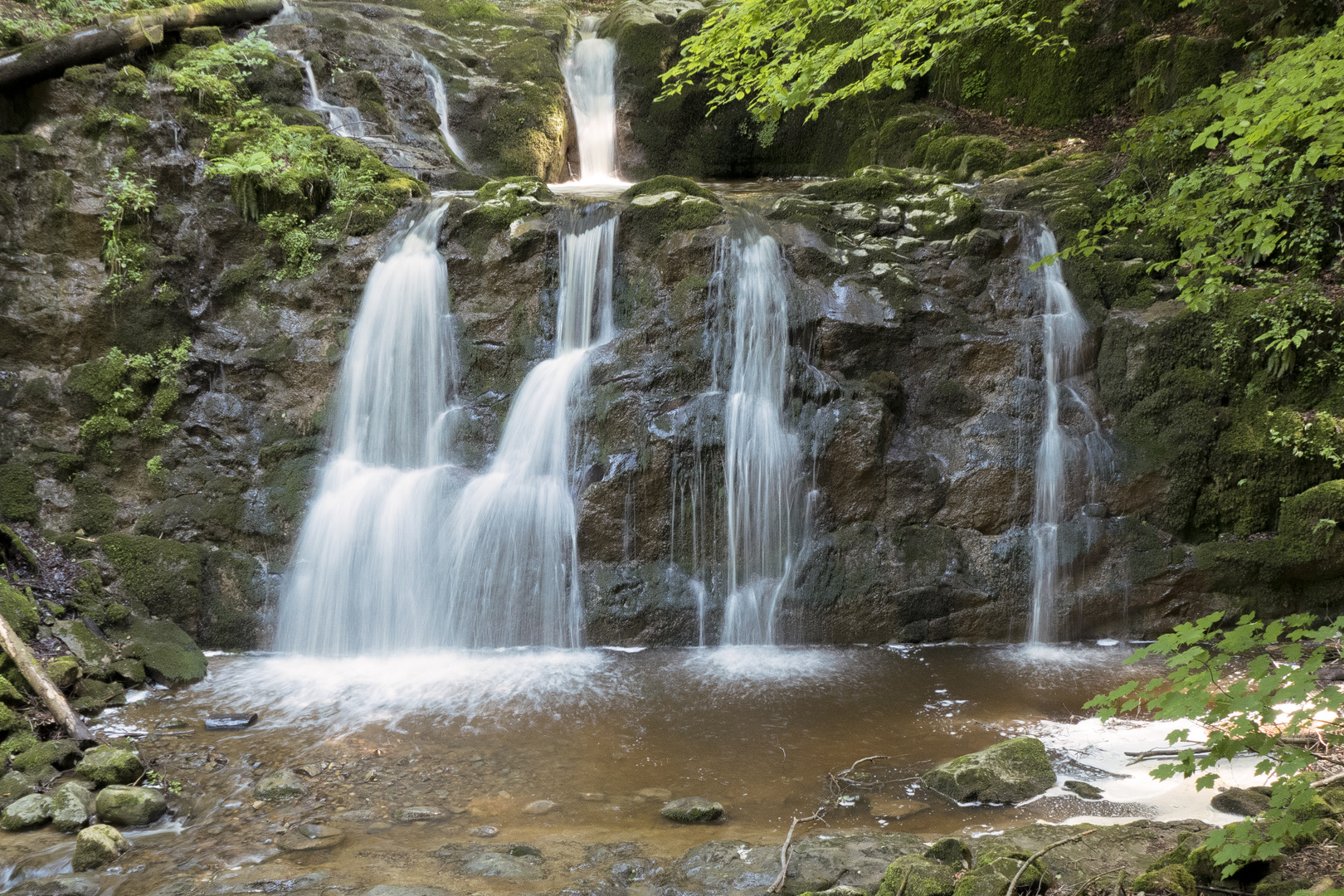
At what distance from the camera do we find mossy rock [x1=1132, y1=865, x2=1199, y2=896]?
285cm

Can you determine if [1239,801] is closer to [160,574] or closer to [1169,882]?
[1169,882]

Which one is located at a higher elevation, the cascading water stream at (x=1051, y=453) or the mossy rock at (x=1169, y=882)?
the cascading water stream at (x=1051, y=453)

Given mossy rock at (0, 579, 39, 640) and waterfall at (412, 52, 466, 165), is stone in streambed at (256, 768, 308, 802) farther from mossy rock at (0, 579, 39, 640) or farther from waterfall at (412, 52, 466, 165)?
waterfall at (412, 52, 466, 165)

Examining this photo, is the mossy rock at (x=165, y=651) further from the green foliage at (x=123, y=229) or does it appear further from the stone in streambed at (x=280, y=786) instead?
the green foliage at (x=123, y=229)

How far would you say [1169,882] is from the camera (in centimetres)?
A: 287

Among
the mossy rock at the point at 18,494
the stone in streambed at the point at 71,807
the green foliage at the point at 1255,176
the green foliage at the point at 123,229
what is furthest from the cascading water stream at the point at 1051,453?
the mossy rock at the point at 18,494

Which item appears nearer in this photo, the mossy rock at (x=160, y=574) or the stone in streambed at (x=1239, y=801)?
the stone in streambed at (x=1239, y=801)

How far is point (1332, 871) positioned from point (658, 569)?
17.0 ft

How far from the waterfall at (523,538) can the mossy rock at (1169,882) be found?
16.6 ft

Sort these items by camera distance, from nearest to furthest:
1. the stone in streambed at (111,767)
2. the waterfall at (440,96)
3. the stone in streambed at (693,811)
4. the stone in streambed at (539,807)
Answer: the stone in streambed at (693,811), the stone in streambed at (539,807), the stone in streambed at (111,767), the waterfall at (440,96)

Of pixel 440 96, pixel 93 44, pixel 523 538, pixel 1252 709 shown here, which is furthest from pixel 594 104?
pixel 1252 709

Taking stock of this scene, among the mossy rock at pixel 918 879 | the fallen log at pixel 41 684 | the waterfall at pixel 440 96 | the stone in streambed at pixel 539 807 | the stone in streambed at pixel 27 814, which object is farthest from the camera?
the waterfall at pixel 440 96

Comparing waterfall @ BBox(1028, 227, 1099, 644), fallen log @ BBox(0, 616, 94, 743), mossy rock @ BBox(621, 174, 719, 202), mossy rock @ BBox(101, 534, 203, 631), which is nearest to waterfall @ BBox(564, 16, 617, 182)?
mossy rock @ BBox(621, 174, 719, 202)

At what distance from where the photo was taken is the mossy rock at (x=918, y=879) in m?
3.17
